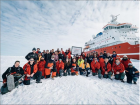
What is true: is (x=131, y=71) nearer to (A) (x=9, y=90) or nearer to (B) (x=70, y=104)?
(B) (x=70, y=104)

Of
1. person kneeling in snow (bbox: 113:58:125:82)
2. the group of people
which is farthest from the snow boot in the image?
person kneeling in snow (bbox: 113:58:125:82)

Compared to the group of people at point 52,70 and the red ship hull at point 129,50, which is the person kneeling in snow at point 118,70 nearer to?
the group of people at point 52,70

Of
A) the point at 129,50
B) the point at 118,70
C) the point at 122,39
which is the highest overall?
the point at 122,39

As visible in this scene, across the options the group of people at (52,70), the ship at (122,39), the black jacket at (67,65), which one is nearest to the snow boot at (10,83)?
the group of people at (52,70)

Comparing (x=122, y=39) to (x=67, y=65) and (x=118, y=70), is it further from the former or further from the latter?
(x=67, y=65)

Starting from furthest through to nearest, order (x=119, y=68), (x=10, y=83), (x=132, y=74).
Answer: (x=119, y=68) → (x=132, y=74) → (x=10, y=83)

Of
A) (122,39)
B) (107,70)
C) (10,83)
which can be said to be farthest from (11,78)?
(122,39)

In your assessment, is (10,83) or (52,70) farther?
(52,70)

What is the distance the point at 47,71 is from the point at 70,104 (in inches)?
114

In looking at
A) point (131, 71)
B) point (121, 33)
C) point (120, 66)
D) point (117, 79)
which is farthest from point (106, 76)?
point (121, 33)

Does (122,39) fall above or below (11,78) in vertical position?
above

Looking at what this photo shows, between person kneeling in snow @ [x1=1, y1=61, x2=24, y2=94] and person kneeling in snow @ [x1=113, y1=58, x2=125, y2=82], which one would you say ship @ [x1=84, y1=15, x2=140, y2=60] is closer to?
person kneeling in snow @ [x1=113, y1=58, x2=125, y2=82]

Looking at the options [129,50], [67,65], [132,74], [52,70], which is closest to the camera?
[132,74]

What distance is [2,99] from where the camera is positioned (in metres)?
2.30
